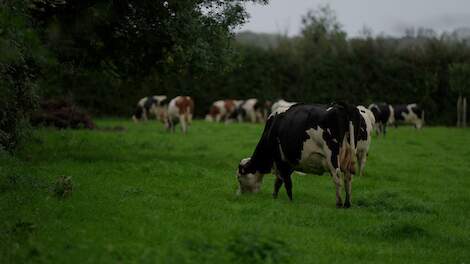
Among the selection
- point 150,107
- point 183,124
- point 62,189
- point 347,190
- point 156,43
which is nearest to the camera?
point 62,189

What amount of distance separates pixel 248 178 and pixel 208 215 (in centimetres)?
277

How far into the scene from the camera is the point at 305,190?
14453mm

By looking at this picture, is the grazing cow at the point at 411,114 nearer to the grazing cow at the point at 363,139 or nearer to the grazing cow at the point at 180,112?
the grazing cow at the point at 180,112

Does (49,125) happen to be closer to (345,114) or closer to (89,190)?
(89,190)

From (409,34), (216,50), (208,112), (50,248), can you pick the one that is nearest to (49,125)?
(216,50)

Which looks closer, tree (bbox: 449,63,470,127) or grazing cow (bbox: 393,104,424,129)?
grazing cow (bbox: 393,104,424,129)

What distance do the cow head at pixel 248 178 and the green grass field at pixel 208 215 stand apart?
0.30 metres

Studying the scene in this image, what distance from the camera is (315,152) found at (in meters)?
12.3

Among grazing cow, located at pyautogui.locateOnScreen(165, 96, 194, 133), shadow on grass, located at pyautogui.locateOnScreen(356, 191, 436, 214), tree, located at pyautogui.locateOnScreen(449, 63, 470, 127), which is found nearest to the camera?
shadow on grass, located at pyautogui.locateOnScreen(356, 191, 436, 214)

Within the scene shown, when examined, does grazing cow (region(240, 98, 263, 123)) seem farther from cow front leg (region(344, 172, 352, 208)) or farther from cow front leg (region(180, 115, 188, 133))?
cow front leg (region(344, 172, 352, 208))

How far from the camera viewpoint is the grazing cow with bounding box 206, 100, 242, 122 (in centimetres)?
4444

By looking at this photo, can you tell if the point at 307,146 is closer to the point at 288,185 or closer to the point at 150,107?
the point at 288,185

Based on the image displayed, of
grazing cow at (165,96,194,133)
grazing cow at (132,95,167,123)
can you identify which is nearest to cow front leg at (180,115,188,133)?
grazing cow at (165,96,194,133)

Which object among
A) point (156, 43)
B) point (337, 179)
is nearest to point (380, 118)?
point (156, 43)
